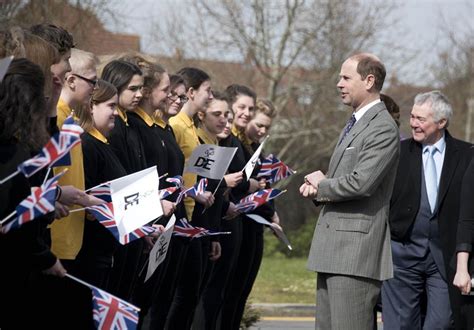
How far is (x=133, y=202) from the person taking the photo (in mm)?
5352

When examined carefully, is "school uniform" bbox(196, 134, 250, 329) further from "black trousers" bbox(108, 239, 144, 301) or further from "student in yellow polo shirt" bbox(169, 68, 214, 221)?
"black trousers" bbox(108, 239, 144, 301)

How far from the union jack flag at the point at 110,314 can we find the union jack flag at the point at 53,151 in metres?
0.83

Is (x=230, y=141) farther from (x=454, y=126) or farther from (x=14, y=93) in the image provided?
(x=454, y=126)

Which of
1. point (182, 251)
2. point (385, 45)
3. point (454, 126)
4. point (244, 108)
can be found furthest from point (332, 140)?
point (182, 251)

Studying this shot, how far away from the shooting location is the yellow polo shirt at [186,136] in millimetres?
7926

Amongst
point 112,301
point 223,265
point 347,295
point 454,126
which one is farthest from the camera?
point 454,126

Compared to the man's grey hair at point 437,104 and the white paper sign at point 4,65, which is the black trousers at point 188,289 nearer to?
the man's grey hair at point 437,104

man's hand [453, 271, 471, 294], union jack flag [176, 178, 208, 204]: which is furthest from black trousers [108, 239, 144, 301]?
man's hand [453, 271, 471, 294]

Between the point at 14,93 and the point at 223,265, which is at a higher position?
the point at 14,93

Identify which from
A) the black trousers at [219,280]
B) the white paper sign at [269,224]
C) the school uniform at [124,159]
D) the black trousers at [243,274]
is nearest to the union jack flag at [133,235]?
the school uniform at [124,159]

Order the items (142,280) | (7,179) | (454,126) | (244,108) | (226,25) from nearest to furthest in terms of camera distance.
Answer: (7,179), (142,280), (244,108), (226,25), (454,126)

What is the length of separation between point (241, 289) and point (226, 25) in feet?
55.2

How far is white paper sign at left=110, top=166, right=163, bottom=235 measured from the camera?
209 inches

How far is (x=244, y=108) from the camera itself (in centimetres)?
939
